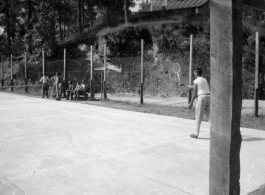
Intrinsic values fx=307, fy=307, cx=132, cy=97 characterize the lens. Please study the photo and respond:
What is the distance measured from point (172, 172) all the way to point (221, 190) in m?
1.80

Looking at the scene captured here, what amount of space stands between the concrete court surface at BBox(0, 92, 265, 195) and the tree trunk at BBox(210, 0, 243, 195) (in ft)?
3.45

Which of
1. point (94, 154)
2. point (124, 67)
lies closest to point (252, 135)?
point (94, 154)

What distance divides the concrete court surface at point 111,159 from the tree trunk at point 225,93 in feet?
3.45

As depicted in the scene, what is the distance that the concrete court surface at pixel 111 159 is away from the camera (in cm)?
432

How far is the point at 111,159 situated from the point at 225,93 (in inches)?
124

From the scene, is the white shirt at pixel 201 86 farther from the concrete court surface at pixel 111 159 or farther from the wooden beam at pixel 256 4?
the wooden beam at pixel 256 4

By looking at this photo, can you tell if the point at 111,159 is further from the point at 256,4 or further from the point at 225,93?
the point at 256,4

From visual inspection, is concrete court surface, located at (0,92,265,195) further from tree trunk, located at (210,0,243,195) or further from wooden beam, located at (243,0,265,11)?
wooden beam, located at (243,0,265,11)

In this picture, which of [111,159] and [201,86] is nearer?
[111,159]

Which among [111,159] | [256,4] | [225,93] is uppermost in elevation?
[256,4]

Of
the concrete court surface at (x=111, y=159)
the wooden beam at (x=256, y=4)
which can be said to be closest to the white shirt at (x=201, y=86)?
the concrete court surface at (x=111, y=159)

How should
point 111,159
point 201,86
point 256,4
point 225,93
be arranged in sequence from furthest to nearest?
1. point 201,86
2. point 111,159
3. point 256,4
4. point 225,93

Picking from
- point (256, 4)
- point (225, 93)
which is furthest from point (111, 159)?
point (256, 4)

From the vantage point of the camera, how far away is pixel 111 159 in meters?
5.68
